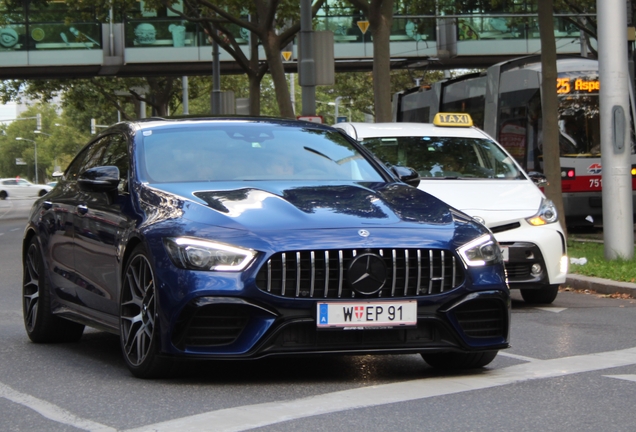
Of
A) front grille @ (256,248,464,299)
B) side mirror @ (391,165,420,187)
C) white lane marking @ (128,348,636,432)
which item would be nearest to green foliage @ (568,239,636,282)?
side mirror @ (391,165,420,187)

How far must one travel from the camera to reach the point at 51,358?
7.79 m

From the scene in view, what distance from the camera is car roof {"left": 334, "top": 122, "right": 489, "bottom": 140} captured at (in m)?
13.1

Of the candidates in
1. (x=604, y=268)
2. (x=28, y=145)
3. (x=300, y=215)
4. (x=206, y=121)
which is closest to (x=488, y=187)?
(x=604, y=268)

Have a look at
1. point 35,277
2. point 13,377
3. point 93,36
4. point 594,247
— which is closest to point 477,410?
point 13,377

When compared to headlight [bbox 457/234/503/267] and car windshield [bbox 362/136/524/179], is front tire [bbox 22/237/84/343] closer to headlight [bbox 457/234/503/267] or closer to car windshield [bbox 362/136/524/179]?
headlight [bbox 457/234/503/267]

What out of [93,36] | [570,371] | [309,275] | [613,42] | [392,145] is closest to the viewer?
[309,275]

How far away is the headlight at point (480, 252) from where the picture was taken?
6.50 metres

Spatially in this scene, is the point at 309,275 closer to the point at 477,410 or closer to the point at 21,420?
the point at 477,410

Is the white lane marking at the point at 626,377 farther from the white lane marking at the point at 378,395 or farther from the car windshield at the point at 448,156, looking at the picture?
the car windshield at the point at 448,156

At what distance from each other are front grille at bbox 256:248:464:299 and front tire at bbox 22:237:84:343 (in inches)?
104

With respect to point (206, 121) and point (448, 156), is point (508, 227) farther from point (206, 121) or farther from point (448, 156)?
point (206, 121)

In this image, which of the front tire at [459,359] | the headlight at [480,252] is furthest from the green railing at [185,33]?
the headlight at [480,252]

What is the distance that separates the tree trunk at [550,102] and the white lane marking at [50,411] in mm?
11405

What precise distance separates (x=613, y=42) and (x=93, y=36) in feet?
107
